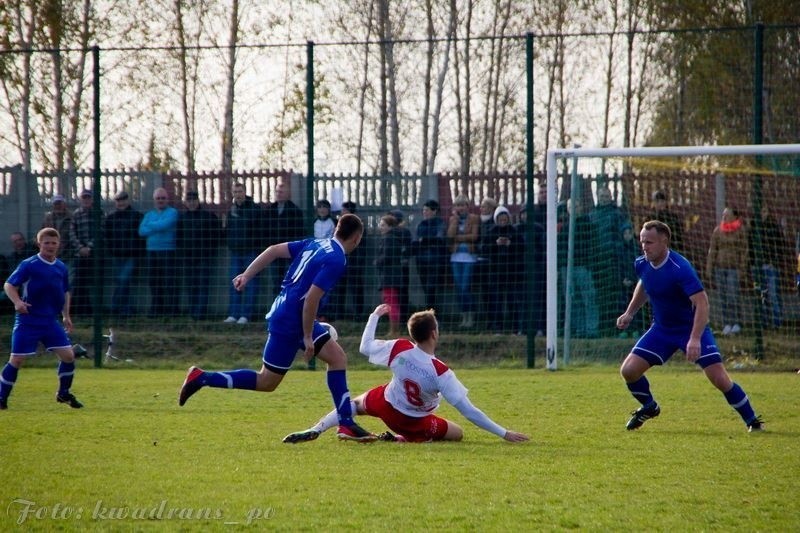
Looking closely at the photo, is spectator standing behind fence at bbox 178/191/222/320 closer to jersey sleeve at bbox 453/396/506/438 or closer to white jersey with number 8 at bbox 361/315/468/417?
white jersey with number 8 at bbox 361/315/468/417

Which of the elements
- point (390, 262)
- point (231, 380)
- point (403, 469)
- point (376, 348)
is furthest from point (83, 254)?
point (403, 469)

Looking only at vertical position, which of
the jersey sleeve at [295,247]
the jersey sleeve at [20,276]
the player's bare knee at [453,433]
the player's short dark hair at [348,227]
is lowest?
the player's bare knee at [453,433]

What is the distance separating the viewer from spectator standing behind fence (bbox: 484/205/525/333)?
15133 mm

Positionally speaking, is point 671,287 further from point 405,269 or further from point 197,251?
point 197,251

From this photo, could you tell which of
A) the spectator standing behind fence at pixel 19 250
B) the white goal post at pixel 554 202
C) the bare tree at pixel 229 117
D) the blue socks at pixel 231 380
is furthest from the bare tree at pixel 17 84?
the blue socks at pixel 231 380

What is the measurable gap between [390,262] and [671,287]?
7.27m

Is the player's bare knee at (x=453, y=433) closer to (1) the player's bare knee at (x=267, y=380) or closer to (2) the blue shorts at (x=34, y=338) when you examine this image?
(1) the player's bare knee at (x=267, y=380)

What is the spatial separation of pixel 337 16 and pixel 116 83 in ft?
23.9

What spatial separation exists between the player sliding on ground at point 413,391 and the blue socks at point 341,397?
0.25ft

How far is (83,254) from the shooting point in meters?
15.4

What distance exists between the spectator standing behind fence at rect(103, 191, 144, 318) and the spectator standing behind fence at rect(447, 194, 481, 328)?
4.52 m

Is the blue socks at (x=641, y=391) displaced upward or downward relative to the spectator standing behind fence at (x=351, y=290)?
downward

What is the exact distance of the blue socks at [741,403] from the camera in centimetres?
833

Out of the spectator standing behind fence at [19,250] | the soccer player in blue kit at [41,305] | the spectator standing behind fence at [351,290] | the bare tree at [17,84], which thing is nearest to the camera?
the soccer player in blue kit at [41,305]
